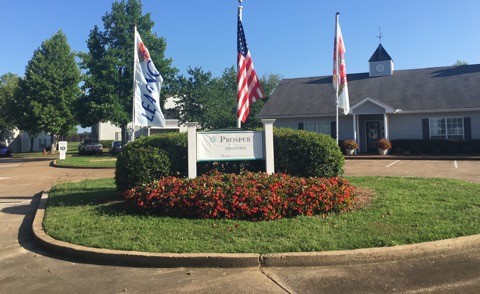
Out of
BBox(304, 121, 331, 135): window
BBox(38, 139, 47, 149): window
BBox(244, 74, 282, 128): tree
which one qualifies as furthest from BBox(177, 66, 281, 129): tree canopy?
BBox(38, 139, 47, 149): window

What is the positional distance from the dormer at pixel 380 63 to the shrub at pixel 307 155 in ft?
77.4

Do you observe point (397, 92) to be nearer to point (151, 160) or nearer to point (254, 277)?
point (151, 160)

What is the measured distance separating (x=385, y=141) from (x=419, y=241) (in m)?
19.7

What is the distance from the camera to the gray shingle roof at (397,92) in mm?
25219

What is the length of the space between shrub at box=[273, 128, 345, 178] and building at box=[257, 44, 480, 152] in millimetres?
17290

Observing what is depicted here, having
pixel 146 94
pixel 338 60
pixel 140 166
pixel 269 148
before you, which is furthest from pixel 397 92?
pixel 140 166

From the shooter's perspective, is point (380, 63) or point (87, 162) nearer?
point (87, 162)

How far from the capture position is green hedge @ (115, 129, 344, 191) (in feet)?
29.1

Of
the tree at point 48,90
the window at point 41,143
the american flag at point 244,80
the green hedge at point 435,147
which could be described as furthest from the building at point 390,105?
the window at point 41,143

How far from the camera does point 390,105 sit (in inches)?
1029

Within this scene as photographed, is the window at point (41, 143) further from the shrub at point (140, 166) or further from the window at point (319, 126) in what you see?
the shrub at point (140, 166)

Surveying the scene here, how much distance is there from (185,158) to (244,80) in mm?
2981

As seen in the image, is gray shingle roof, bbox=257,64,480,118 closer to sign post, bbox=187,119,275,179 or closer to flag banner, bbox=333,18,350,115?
flag banner, bbox=333,18,350,115

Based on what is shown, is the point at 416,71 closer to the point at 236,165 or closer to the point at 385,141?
the point at 385,141
